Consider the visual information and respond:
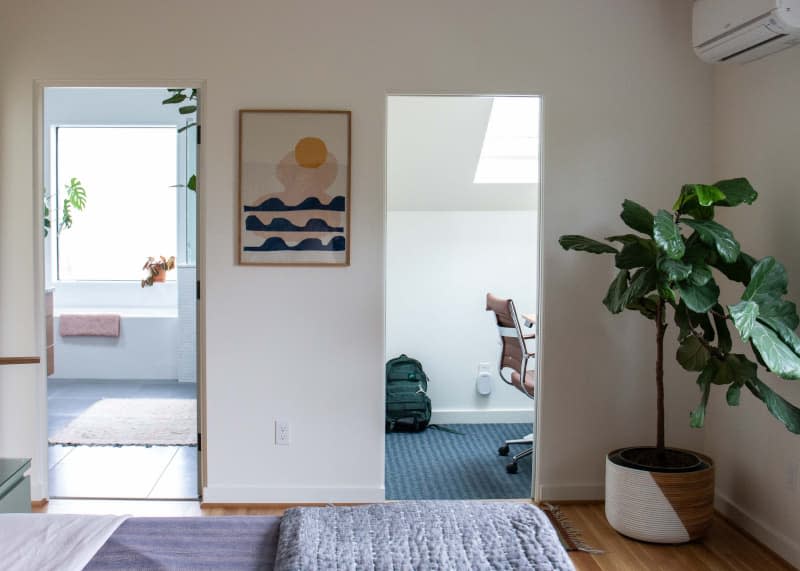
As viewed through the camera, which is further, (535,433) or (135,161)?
(135,161)

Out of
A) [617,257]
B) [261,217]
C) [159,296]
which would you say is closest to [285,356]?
[261,217]

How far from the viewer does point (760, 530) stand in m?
3.31

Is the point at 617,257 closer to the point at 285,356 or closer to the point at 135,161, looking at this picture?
the point at 285,356

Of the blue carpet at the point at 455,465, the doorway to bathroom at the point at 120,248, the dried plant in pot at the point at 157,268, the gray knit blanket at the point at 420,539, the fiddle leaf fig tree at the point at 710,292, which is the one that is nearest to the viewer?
the gray knit blanket at the point at 420,539

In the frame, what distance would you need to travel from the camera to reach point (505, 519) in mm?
1976

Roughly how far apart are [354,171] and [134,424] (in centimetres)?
259

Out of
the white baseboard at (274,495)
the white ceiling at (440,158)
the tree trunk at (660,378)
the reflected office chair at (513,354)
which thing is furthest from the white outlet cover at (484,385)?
the tree trunk at (660,378)

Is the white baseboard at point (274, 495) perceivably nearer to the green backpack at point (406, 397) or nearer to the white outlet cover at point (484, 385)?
the green backpack at point (406, 397)

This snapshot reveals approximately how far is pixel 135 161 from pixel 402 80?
13.8ft

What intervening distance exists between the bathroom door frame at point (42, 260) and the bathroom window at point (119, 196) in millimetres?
3456

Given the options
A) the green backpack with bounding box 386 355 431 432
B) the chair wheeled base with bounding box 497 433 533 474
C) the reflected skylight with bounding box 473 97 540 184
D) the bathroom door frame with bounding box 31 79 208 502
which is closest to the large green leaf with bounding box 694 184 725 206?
the chair wheeled base with bounding box 497 433 533 474

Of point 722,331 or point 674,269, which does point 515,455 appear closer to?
point 722,331

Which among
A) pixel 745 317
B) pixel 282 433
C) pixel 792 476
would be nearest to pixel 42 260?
pixel 282 433

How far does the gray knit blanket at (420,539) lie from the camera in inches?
68.5
